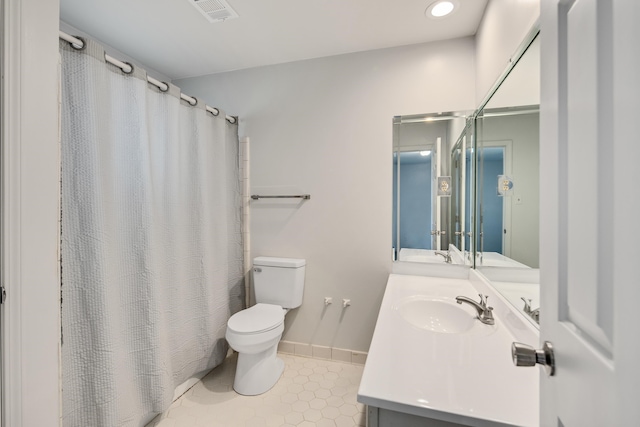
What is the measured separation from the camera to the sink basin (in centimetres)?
141

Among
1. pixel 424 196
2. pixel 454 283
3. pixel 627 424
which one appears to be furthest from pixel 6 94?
pixel 454 283

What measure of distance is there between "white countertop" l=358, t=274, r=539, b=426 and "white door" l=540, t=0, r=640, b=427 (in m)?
0.14

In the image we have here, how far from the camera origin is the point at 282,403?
5.57 ft

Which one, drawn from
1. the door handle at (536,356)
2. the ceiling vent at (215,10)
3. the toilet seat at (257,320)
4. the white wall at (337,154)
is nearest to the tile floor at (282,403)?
the white wall at (337,154)

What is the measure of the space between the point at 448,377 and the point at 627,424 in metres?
0.53

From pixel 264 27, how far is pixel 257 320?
191 centimetres

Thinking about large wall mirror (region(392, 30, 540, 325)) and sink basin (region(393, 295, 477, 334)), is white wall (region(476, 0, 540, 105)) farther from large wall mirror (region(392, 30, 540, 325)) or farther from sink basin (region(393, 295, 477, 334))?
sink basin (region(393, 295, 477, 334))

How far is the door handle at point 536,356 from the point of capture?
1.88 ft

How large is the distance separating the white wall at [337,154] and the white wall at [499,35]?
19 centimetres

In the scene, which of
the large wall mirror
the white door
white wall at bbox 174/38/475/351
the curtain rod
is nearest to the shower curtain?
the curtain rod

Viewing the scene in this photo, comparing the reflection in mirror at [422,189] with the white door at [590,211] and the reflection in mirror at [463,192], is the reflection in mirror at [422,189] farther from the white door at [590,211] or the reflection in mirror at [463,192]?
the white door at [590,211]

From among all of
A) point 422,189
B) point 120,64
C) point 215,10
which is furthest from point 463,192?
point 120,64

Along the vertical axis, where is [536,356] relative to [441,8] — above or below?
below

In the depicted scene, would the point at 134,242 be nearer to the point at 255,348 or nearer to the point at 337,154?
the point at 255,348
